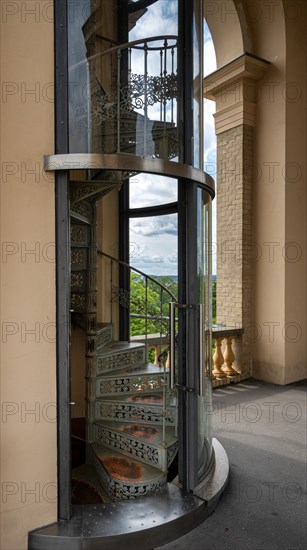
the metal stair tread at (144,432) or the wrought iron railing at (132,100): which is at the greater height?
the wrought iron railing at (132,100)

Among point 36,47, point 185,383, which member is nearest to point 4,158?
point 36,47

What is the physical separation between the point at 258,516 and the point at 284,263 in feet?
11.9

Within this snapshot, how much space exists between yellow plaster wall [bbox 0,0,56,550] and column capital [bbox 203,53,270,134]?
4.02 m

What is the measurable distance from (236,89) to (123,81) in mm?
3711

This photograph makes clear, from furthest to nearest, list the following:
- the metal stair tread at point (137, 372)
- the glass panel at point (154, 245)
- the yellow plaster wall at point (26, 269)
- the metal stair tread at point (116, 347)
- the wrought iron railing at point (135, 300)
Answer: the wrought iron railing at point (135, 300)
the glass panel at point (154, 245)
the metal stair tread at point (116, 347)
the metal stair tread at point (137, 372)
the yellow plaster wall at point (26, 269)

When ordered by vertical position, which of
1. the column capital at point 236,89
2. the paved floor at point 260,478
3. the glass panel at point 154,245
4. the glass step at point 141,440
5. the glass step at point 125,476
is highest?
the column capital at point 236,89

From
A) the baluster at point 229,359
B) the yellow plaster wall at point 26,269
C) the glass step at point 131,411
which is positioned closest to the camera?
the yellow plaster wall at point 26,269

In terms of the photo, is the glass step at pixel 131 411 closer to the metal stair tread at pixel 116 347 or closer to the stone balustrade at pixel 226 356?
the metal stair tread at pixel 116 347

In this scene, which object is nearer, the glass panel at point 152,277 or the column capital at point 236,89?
the glass panel at point 152,277

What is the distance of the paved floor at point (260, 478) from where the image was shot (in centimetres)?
227

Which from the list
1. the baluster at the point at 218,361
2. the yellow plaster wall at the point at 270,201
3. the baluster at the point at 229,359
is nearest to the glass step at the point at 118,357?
the baluster at the point at 218,361

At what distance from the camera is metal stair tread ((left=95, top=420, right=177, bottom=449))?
2836 millimetres

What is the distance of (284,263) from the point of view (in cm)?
550

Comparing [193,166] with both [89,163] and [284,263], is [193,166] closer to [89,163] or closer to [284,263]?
[89,163]
